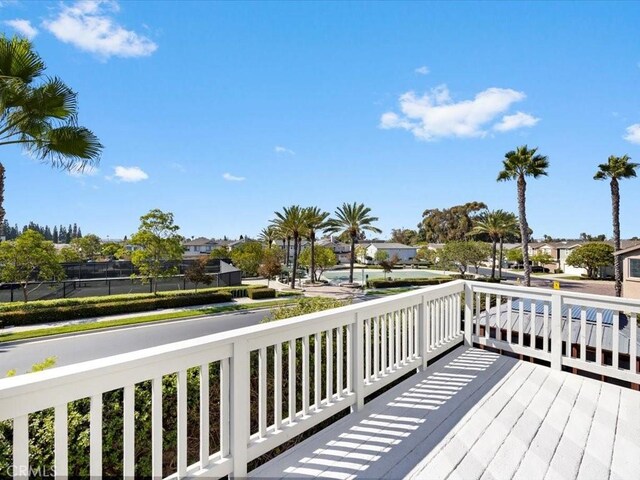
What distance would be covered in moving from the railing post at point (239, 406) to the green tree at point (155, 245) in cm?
2162

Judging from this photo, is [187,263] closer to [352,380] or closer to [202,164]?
[202,164]

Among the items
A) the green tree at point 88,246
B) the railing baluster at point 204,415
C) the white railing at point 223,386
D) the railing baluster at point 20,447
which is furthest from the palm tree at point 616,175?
the green tree at point 88,246

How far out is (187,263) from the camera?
27.7 m

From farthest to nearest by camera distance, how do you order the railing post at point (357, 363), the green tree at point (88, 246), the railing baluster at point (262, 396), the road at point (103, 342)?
the green tree at point (88, 246)
the road at point (103, 342)
the railing post at point (357, 363)
the railing baluster at point (262, 396)

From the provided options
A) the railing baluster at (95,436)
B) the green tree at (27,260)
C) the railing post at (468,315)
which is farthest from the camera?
the green tree at (27,260)

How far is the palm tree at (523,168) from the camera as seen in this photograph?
846 inches

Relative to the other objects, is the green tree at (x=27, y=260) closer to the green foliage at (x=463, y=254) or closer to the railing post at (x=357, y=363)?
the railing post at (x=357, y=363)

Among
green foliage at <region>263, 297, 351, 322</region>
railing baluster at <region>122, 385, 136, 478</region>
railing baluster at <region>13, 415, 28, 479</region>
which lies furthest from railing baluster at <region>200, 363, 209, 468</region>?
green foliage at <region>263, 297, 351, 322</region>

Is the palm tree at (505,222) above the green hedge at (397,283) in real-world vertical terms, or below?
above

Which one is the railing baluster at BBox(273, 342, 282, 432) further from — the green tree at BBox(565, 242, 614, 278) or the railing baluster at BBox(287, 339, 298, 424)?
the green tree at BBox(565, 242, 614, 278)

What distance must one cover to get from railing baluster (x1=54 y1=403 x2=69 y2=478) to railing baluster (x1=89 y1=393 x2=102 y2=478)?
0.09m

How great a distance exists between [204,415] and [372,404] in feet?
5.63

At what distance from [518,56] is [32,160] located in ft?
40.3

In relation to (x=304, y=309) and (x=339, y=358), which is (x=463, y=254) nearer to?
(x=304, y=309)
